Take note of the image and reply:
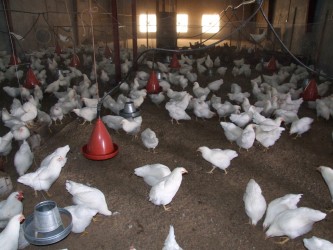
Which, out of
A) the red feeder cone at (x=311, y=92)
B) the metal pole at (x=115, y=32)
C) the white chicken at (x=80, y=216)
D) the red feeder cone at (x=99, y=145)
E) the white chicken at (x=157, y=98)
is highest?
the metal pole at (x=115, y=32)

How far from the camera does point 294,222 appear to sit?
2.57 meters

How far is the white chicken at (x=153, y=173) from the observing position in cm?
340

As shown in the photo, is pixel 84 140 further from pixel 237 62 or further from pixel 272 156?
pixel 237 62

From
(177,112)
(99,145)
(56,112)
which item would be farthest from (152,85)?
(99,145)

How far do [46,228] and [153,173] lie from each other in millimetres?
1448

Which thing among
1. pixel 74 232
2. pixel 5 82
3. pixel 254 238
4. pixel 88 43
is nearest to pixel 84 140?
pixel 74 232

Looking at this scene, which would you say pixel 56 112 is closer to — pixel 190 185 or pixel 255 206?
pixel 190 185

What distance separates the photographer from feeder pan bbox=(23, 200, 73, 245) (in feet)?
7.11

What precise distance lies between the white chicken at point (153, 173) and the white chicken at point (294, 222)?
128 cm

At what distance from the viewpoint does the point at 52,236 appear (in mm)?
2186

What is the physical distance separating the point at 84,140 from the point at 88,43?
39.1 feet

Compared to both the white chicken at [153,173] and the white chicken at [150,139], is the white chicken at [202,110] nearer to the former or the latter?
the white chicken at [150,139]

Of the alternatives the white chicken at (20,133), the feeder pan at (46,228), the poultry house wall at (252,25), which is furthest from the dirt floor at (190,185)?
the poultry house wall at (252,25)

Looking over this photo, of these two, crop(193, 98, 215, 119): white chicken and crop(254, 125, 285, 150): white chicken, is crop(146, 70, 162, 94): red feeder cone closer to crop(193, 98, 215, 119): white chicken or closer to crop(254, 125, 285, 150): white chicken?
crop(193, 98, 215, 119): white chicken
